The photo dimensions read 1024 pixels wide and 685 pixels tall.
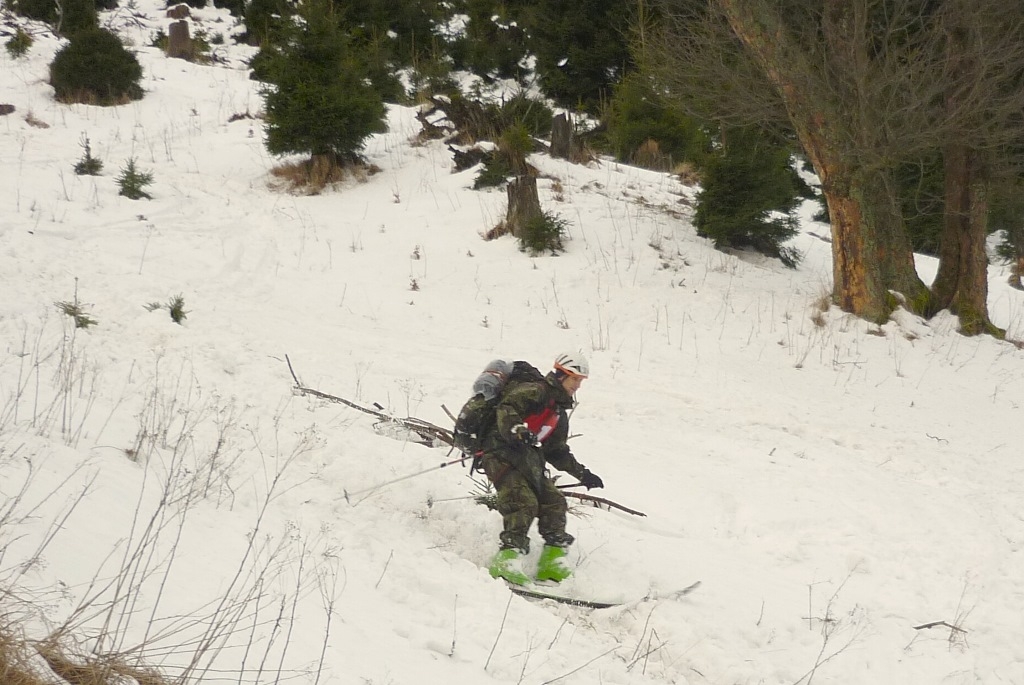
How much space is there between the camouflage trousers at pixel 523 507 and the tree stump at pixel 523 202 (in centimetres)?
667

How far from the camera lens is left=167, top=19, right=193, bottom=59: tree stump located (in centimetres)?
2112

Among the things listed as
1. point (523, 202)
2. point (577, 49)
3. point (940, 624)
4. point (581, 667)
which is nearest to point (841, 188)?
point (523, 202)

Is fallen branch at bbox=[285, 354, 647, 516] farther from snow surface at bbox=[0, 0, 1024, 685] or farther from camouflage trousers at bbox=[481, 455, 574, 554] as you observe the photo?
camouflage trousers at bbox=[481, 455, 574, 554]

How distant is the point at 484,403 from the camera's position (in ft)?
16.7

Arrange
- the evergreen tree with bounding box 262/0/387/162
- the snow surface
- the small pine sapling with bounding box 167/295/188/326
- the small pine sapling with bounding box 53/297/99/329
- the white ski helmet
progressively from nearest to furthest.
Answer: the snow surface → the white ski helmet → the small pine sapling with bounding box 53/297/99/329 → the small pine sapling with bounding box 167/295/188/326 → the evergreen tree with bounding box 262/0/387/162

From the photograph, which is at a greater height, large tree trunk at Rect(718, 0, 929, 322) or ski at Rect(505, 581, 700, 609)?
large tree trunk at Rect(718, 0, 929, 322)

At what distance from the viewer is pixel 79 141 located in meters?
13.2

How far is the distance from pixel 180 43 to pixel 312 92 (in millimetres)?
11417

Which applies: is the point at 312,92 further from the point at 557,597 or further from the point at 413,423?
the point at 557,597

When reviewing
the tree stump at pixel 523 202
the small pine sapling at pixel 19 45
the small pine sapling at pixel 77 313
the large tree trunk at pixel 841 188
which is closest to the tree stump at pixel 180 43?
the small pine sapling at pixel 19 45

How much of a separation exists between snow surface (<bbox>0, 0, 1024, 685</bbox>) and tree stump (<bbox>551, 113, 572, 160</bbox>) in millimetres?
755

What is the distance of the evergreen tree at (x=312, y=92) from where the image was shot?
1245 cm

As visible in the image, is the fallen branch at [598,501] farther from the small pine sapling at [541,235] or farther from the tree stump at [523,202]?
the tree stump at [523,202]

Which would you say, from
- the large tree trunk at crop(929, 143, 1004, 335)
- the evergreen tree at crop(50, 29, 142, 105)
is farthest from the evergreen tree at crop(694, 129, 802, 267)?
the evergreen tree at crop(50, 29, 142, 105)
